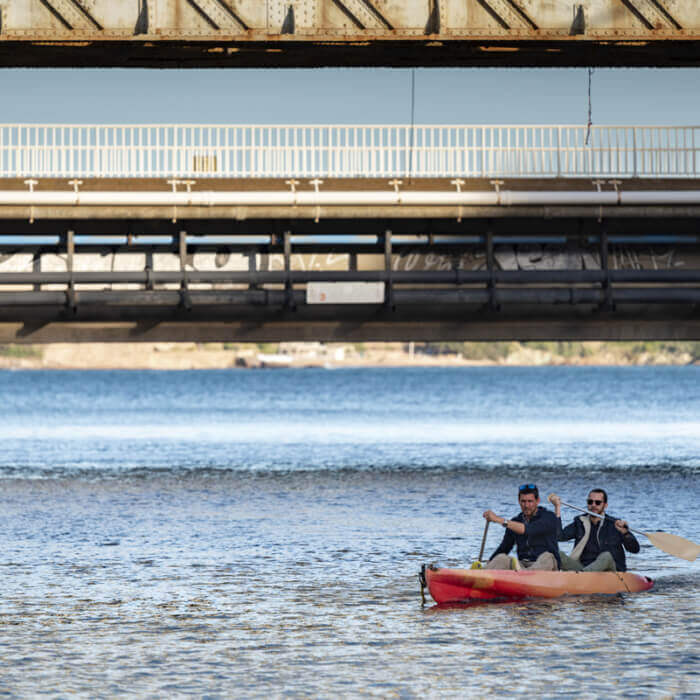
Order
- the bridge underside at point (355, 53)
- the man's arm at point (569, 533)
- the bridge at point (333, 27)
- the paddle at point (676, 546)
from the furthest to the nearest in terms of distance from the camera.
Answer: the bridge underside at point (355, 53) → the bridge at point (333, 27) → the paddle at point (676, 546) → the man's arm at point (569, 533)

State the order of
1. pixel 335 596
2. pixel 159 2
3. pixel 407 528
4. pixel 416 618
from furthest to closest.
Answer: pixel 407 528 < pixel 159 2 < pixel 335 596 < pixel 416 618

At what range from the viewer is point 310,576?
77.7 feet

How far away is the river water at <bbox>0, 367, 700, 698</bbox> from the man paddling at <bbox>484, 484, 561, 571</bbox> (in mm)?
692

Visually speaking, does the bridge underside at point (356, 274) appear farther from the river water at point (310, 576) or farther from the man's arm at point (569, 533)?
the man's arm at point (569, 533)

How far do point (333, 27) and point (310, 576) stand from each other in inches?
392

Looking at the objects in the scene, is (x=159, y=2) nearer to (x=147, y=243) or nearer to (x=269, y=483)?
(x=147, y=243)

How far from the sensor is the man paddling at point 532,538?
20625 mm

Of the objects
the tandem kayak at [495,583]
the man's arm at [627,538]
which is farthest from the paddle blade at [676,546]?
the tandem kayak at [495,583]

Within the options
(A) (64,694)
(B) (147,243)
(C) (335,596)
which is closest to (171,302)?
(B) (147,243)

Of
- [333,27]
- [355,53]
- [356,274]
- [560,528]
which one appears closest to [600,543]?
[560,528]

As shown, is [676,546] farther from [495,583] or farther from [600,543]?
[495,583]

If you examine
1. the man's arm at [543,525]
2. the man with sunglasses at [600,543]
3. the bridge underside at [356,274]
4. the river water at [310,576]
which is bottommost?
the river water at [310,576]

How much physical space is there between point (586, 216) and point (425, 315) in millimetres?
5302

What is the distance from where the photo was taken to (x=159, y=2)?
25391mm
